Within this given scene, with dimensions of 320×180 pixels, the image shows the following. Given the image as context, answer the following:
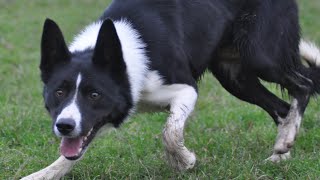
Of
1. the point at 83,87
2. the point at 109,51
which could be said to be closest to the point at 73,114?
the point at 83,87

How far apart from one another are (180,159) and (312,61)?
Result: 185 centimetres

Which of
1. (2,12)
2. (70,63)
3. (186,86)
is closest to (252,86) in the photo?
(186,86)

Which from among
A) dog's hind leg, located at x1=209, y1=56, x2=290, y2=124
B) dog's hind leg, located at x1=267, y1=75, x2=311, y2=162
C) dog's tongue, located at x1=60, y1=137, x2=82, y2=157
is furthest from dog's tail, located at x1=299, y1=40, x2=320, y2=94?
dog's tongue, located at x1=60, y1=137, x2=82, y2=157

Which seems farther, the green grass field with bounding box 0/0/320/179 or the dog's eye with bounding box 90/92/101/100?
the green grass field with bounding box 0/0/320/179

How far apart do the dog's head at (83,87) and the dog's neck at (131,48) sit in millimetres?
61

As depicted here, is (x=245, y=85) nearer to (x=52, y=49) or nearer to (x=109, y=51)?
(x=109, y=51)

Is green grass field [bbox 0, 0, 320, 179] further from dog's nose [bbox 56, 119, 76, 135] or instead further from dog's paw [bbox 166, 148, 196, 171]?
dog's nose [bbox 56, 119, 76, 135]

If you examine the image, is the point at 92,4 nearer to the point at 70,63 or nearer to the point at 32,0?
the point at 32,0

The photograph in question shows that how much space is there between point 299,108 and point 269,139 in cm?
40

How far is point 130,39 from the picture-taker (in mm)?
4719

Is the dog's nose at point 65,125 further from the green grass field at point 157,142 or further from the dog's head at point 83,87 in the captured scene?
the green grass field at point 157,142

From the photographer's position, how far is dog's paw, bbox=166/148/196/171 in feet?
15.3

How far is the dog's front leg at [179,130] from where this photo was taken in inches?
182

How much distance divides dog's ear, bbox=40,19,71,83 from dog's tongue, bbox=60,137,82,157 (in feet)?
1.48
